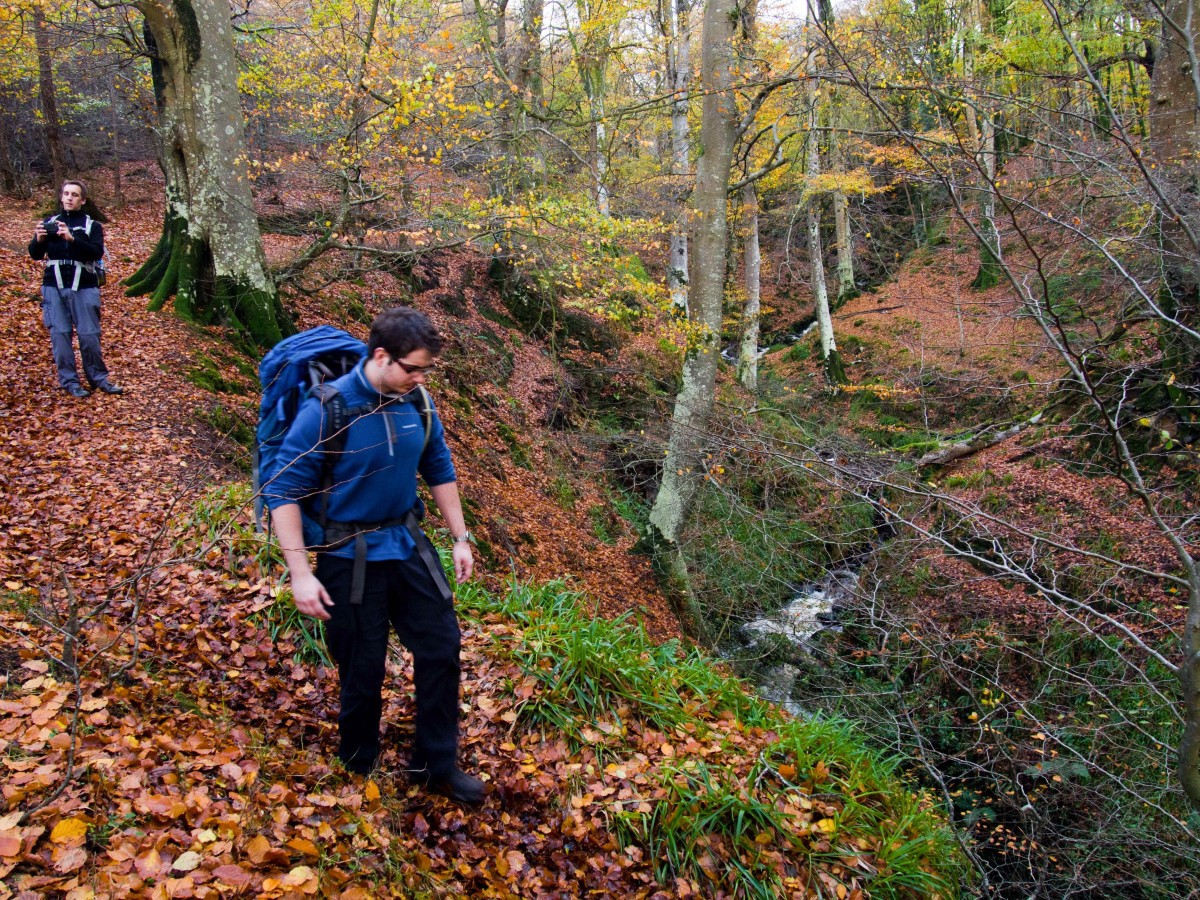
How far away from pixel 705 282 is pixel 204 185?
5649 millimetres

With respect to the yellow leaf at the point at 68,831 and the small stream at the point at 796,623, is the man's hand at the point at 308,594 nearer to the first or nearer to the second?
the yellow leaf at the point at 68,831

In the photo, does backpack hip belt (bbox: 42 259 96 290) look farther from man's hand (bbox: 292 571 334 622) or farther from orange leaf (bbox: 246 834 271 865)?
orange leaf (bbox: 246 834 271 865)

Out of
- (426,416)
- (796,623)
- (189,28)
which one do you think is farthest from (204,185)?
(796,623)

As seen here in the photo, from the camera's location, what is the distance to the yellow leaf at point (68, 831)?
6.61 feet

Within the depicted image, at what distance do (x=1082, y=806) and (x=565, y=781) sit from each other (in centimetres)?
496

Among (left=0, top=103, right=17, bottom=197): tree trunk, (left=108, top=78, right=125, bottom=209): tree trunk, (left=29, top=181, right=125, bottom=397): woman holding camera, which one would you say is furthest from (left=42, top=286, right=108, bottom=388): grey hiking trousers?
(left=0, top=103, right=17, bottom=197): tree trunk

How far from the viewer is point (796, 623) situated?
856 cm

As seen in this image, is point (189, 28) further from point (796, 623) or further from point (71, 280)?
point (796, 623)

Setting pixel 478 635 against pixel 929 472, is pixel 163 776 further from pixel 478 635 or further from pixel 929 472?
pixel 929 472

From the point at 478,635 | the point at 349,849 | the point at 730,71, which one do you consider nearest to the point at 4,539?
the point at 478,635

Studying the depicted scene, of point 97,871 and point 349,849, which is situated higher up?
point 97,871

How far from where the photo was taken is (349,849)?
8.16ft

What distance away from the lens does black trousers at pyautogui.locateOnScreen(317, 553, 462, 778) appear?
2562 mm

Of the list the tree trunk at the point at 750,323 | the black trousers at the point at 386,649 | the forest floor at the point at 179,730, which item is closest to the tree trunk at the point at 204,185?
the forest floor at the point at 179,730
